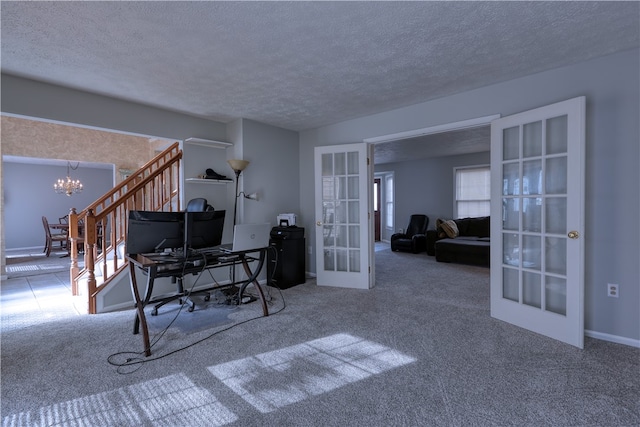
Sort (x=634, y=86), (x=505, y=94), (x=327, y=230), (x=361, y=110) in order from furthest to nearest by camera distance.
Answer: (x=327, y=230) < (x=361, y=110) < (x=505, y=94) < (x=634, y=86)

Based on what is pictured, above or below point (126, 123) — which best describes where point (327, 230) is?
below

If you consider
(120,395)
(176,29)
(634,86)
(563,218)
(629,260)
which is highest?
(176,29)

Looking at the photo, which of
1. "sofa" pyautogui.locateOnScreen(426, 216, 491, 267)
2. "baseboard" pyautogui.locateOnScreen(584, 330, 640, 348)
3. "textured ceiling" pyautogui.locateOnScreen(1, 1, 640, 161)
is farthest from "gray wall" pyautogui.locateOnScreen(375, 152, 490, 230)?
"baseboard" pyautogui.locateOnScreen(584, 330, 640, 348)

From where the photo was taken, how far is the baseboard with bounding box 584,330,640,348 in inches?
95.0

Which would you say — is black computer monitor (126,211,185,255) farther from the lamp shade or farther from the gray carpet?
the lamp shade

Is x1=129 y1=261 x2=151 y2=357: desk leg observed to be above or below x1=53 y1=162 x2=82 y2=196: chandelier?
below

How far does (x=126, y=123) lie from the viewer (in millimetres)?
3512

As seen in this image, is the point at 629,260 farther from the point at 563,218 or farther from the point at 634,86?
the point at 634,86

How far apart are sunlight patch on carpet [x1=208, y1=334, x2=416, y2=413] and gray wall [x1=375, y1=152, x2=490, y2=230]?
5.98 metres

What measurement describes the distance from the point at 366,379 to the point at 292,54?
8.22 ft

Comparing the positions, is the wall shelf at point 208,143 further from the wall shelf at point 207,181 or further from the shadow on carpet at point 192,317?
the shadow on carpet at point 192,317

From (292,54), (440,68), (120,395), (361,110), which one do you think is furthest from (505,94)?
(120,395)

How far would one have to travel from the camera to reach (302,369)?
2.14 metres

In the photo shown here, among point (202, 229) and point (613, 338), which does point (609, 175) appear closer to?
point (613, 338)
